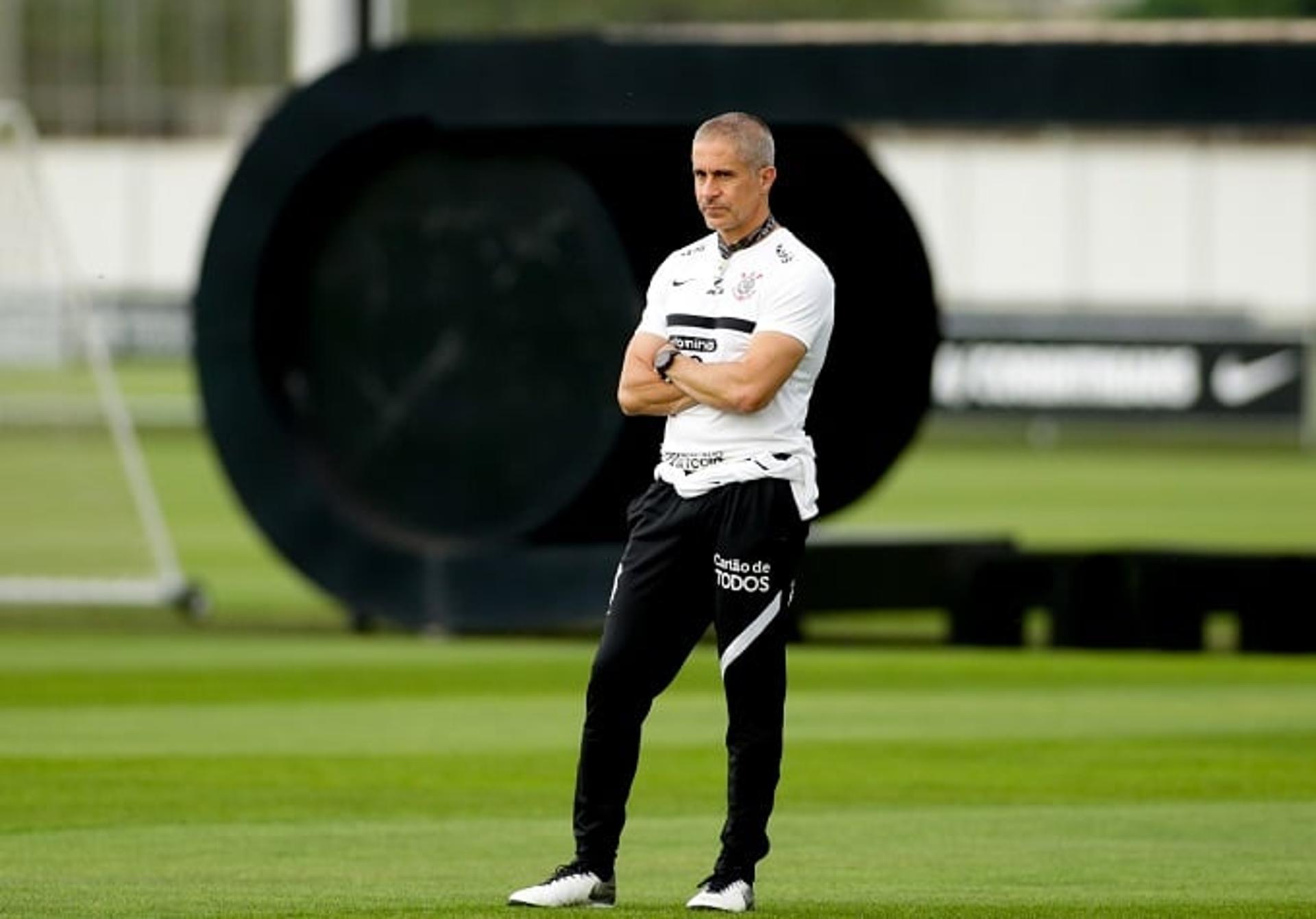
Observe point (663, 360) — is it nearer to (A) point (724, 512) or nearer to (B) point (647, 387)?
(B) point (647, 387)

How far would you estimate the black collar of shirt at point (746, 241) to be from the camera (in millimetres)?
8797

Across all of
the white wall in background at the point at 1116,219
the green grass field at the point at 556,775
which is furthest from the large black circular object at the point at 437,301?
the white wall in background at the point at 1116,219

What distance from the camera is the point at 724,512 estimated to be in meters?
8.79

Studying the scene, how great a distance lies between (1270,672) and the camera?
17.0 m

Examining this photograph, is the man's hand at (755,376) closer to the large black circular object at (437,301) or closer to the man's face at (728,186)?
the man's face at (728,186)

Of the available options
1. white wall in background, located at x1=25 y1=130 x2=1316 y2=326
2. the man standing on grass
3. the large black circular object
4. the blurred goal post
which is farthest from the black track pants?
white wall in background, located at x1=25 y1=130 x2=1316 y2=326

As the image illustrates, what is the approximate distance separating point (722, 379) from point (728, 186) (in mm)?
500

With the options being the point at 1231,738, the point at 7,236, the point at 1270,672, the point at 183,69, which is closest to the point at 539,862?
the point at 1231,738

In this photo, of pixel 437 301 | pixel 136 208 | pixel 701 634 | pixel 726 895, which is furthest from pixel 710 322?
pixel 136 208

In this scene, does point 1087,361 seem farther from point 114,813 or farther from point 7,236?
point 114,813

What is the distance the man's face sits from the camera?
863 cm

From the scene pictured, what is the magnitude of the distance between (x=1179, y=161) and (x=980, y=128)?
31.0m

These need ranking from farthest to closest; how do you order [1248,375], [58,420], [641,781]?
1. [1248,375]
2. [58,420]
3. [641,781]

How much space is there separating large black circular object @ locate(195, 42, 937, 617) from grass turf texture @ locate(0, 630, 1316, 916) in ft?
3.21
